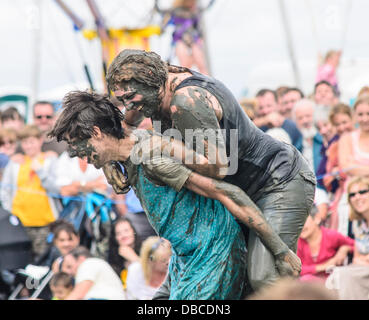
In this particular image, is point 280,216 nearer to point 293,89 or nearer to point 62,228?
point 62,228

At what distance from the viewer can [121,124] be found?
11.7ft

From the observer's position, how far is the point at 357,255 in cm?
570

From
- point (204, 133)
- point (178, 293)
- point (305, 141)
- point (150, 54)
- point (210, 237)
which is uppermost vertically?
point (305, 141)

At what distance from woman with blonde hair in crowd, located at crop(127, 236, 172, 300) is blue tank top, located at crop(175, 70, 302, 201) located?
88.7 inches

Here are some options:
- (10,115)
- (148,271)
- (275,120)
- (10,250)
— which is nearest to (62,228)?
(10,250)

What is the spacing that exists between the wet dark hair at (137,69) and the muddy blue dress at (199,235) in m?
0.44

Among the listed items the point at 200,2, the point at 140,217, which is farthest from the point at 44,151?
the point at 200,2

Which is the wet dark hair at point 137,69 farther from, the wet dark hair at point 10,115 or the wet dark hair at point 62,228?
the wet dark hair at point 10,115

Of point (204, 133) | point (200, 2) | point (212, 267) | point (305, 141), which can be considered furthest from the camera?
point (200, 2)

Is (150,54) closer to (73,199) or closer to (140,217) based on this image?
(140,217)

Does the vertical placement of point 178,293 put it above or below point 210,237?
below

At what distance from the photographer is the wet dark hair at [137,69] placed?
334cm

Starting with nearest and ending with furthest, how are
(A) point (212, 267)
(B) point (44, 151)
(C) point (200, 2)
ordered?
(A) point (212, 267) < (B) point (44, 151) < (C) point (200, 2)

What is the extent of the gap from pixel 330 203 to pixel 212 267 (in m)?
3.16
